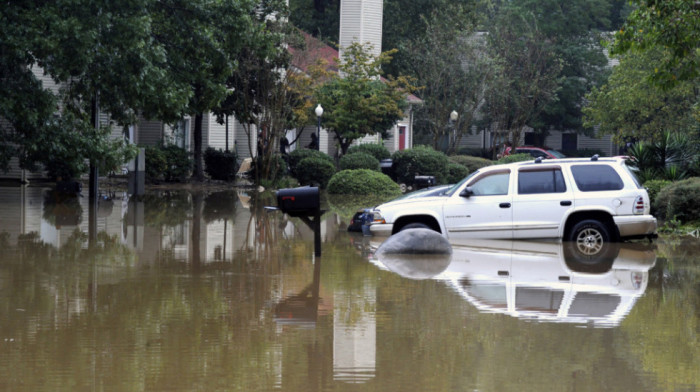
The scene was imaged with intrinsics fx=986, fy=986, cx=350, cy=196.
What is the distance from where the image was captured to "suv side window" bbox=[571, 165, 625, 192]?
16641mm

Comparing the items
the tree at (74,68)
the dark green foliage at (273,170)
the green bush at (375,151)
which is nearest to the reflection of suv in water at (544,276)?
the tree at (74,68)

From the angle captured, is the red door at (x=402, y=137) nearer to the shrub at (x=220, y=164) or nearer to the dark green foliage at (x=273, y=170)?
the shrub at (x=220, y=164)

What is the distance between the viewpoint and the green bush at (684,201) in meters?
20.7

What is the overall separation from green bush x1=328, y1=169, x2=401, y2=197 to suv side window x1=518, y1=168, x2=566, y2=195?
14.7 meters

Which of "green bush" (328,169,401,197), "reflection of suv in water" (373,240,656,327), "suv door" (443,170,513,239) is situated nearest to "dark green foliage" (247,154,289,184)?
"green bush" (328,169,401,197)

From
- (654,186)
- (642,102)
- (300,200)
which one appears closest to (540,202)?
(300,200)

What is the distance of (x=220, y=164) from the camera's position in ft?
127

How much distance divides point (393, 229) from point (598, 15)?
175 feet

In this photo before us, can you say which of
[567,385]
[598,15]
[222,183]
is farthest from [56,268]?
[598,15]

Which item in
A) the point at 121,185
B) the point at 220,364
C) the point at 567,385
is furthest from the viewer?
the point at 121,185

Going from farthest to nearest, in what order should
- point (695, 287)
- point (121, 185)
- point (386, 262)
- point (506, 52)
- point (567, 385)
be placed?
point (506, 52) → point (121, 185) → point (386, 262) → point (695, 287) → point (567, 385)

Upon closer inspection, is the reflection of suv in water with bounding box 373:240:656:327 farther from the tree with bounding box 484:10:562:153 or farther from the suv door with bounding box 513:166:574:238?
the tree with bounding box 484:10:562:153

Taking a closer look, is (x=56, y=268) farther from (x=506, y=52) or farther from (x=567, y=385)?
(x=506, y=52)

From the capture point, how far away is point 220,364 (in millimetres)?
8008
